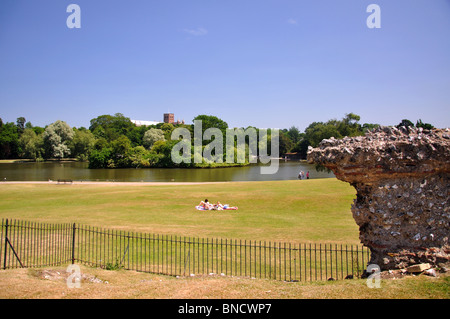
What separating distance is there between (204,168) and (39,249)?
2780 inches

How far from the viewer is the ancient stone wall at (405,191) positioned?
8.77 m

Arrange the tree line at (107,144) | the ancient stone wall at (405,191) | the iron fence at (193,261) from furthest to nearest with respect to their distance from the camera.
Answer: the tree line at (107,144) < the iron fence at (193,261) < the ancient stone wall at (405,191)

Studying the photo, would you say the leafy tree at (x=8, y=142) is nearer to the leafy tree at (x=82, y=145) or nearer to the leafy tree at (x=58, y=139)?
the leafy tree at (x=58, y=139)

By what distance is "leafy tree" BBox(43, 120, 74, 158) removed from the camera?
327ft

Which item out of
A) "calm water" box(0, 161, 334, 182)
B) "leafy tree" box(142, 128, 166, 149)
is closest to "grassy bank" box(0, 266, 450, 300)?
"calm water" box(0, 161, 334, 182)

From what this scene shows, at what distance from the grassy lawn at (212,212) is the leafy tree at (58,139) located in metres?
A: 73.8

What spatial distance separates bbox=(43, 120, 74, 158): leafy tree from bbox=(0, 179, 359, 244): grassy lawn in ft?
242

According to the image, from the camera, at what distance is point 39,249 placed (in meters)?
14.1

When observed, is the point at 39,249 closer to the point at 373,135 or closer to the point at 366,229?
the point at 366,229

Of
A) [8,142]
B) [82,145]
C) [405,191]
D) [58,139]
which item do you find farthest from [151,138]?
[405,191]

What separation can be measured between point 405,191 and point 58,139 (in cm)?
10694

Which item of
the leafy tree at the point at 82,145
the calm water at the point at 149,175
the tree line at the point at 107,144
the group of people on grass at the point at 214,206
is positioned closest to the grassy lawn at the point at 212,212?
the group of people on grass at the point at 214,206
